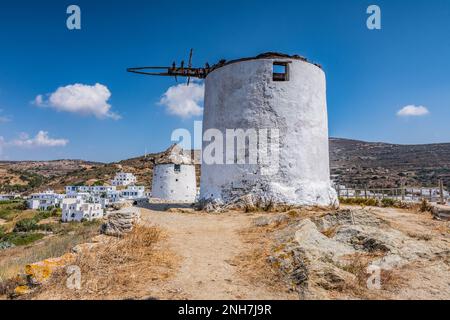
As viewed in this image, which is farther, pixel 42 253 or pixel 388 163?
pixel 388 163

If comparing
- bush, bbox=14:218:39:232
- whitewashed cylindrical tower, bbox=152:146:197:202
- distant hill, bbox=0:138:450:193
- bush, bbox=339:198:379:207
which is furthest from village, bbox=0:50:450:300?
bush, bbox=14:218:39:232

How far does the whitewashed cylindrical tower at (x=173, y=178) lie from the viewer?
22.1 metres

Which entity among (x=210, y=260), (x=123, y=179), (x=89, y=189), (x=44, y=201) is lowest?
(x=44, y=201)

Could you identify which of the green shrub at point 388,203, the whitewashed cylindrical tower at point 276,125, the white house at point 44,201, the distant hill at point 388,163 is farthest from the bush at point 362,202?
the white house at point 44,201

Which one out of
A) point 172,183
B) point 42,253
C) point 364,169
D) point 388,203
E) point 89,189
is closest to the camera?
point 42,253

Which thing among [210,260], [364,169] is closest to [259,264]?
[210,260]

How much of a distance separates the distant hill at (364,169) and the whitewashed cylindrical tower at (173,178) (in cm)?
293

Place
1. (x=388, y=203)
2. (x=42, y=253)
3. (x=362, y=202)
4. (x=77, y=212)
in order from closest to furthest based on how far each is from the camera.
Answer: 1. (x=42, y=253)
2. (x=388, y=203)
3. (x=362, y=202)
4. (x=77, y=212)

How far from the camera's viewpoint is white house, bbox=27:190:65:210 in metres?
55.0

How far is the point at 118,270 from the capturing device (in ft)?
14.1

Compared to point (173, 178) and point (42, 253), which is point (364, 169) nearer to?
point (173, 178)

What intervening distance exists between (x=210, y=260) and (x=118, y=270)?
4.96 ft

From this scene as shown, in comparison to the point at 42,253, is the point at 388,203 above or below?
above
